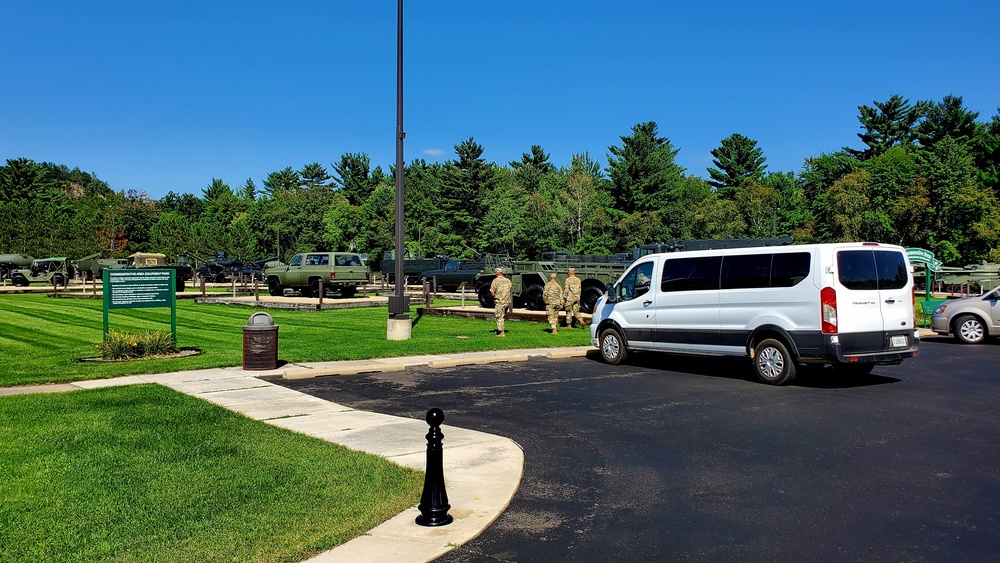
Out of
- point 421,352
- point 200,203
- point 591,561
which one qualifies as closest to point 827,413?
point 591,561

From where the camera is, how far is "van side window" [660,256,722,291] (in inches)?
493

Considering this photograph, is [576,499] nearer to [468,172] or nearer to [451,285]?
[451,285]

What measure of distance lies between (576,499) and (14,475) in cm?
451

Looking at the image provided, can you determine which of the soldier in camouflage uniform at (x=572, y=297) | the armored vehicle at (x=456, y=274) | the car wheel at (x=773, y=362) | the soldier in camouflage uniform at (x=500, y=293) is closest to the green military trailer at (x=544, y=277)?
the soldier in camouflage uniform at (x=572, y=297)

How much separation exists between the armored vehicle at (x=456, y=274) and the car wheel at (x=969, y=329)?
21477 mm

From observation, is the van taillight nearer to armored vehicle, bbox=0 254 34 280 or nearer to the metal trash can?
the metal trash can

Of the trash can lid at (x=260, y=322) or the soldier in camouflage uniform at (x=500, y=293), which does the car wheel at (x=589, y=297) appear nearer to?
the soldier in camouflage uniform at (x=500, y=293)

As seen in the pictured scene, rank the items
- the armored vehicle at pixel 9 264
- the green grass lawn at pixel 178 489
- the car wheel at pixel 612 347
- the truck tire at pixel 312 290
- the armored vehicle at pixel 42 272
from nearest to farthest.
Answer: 1. the green grass lawn at pixel 178 489
2. the car wheel at pixel 612 347
3. the truck tire at pixel 312 290
4. the armored vehicle at pixel 42 272
5. the armored vehicle at pixel 9 264

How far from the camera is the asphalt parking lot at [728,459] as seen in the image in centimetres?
493

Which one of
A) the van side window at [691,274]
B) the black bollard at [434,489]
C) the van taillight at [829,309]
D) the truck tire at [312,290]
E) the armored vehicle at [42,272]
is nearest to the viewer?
the black bollard at [434,489]

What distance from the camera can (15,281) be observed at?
1660 inches

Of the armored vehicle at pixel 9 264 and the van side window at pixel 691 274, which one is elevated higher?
the armored vehicle at pixel 9 264

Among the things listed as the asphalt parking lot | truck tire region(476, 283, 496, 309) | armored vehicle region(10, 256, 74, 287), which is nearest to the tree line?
armored vehicle region(10, 256, 74, 287)

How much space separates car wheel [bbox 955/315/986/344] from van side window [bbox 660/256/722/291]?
9649mm
